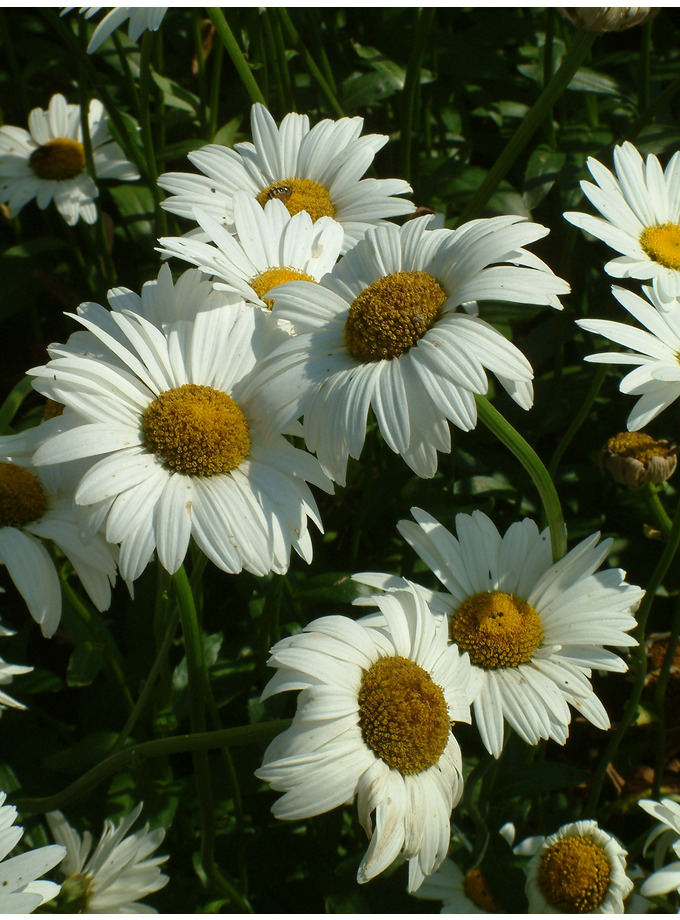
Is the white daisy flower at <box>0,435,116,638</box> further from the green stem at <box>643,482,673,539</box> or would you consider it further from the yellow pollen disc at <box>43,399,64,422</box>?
the green stem at <box>643,482,673,539</box>

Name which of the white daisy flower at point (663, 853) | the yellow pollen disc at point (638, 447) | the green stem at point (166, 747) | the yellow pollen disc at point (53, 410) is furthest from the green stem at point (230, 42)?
the white daisy flower at point (663, 853)

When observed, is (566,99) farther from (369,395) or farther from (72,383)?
(72,383)

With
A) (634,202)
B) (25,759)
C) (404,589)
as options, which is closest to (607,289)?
(634,202)

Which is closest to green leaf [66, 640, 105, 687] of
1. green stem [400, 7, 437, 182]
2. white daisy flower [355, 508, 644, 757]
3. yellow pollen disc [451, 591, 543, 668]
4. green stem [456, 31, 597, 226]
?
white daisy flower [355, 508, 644, 757]

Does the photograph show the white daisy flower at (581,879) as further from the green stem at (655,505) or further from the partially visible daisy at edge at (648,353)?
the partially visible daisy at edge at (648,353)

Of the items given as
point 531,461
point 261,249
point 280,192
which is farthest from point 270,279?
point 531,461
